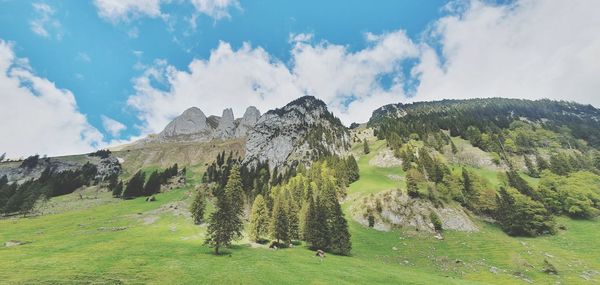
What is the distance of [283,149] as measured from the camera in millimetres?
191625

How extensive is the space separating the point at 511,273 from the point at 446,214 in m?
30.9

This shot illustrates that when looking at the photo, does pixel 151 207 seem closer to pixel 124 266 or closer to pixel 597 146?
pixel 124 266

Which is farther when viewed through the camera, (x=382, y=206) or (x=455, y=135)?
(x=455, y=135)

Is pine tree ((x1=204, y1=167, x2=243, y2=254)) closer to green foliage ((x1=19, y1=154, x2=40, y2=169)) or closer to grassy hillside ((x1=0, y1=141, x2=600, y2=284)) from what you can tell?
grassy hillside ((x1=0, y1=141, x2=600, y2=284))

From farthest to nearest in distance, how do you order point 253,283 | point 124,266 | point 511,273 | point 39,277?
1. point 511,273
2. point 124,266
3. point 253,283
4. point 39,277

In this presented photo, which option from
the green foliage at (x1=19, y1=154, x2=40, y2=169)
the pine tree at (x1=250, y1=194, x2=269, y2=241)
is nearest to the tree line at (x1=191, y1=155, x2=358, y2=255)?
the pine tree at (x1=250, y1=194, x2=269, y2=241)

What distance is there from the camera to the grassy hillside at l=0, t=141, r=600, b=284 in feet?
113

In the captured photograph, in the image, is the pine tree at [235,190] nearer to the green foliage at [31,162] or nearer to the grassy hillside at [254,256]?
the grassy hillside at [254,256]

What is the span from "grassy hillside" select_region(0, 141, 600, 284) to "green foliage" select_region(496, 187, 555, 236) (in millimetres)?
2930

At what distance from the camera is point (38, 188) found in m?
122

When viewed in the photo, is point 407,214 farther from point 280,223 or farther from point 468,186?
point 280,223

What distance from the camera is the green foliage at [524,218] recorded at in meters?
75.4

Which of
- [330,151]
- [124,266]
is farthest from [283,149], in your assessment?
[124,266]

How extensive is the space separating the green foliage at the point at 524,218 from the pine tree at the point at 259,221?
67228mm
